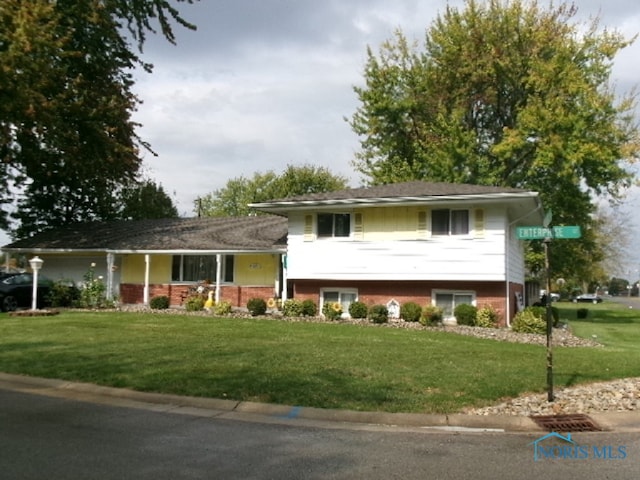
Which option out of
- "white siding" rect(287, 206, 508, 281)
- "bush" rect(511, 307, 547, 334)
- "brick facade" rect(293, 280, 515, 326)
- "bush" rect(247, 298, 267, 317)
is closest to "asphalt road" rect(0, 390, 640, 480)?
"bush" rect(511, 307, 547, 334)

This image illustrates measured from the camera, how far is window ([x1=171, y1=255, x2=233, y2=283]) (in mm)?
26327

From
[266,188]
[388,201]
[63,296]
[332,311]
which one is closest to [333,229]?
[388,201]

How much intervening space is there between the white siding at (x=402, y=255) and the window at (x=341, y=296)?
0.86 meters

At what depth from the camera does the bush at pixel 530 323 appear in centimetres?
1769

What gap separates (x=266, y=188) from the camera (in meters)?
60.7

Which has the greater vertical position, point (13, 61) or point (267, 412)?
point (13, 61)

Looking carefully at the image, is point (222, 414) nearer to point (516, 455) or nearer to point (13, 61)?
point (516, 455)

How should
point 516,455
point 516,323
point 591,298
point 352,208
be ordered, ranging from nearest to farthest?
point 516,455
point 516,323
point 352,208
point 591,298

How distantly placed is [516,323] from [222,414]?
509 inches

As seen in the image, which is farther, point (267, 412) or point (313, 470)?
point (267, 412)

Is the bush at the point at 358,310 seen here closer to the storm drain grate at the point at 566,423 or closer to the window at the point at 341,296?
the window at the point at 341,296

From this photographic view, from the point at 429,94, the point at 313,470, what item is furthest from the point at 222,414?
the point at 429,94

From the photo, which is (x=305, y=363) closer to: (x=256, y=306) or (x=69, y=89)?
(x=256, y=306)

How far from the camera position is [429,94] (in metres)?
35.5
